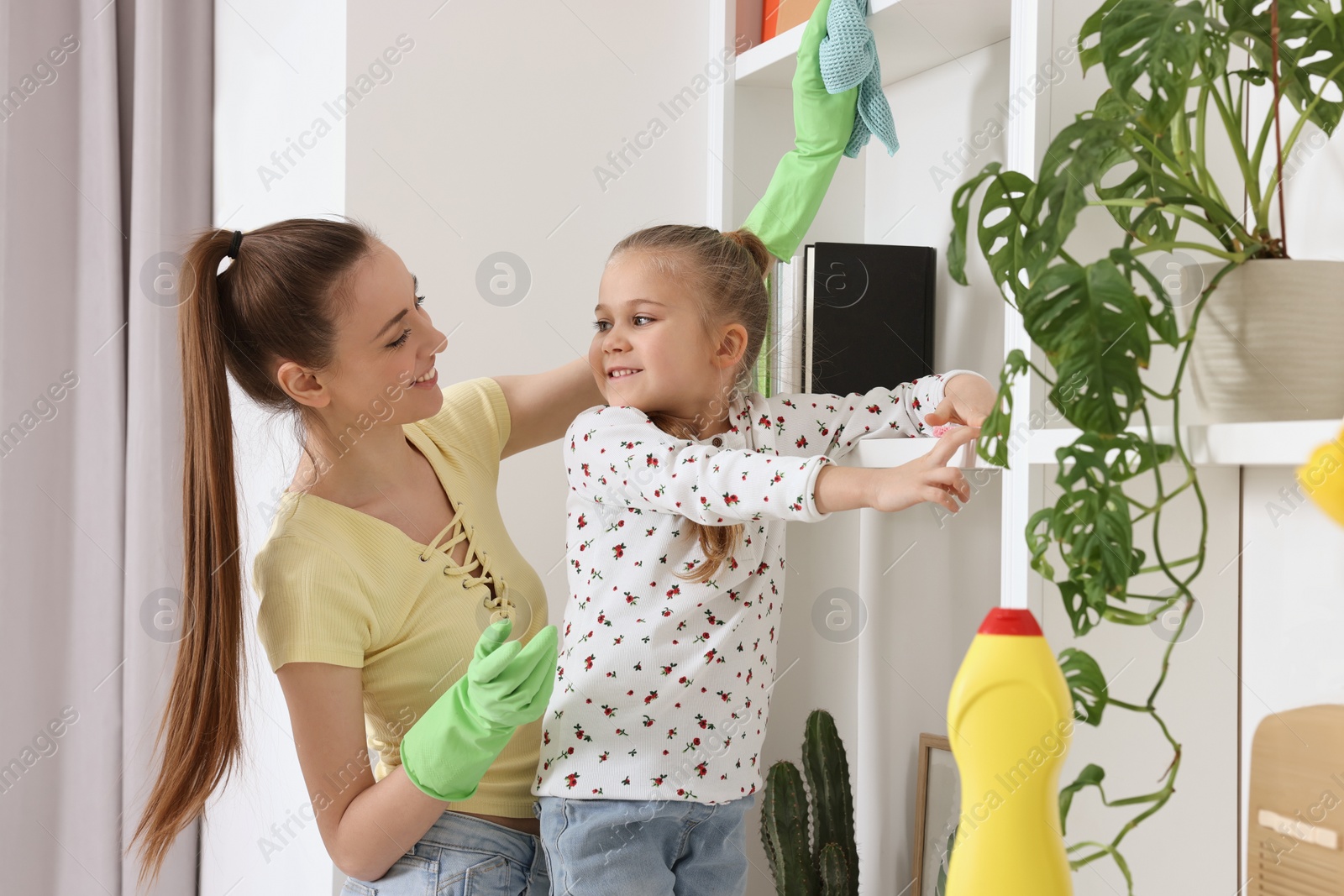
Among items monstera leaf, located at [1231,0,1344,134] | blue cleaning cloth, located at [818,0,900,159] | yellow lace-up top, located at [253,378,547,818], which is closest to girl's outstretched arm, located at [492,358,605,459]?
yellow lace-up top, located at [253,378,547,818]

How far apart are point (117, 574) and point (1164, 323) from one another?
1.72m

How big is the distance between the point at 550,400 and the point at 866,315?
0.39 meters

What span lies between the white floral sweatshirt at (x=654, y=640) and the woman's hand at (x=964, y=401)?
0.02 metres

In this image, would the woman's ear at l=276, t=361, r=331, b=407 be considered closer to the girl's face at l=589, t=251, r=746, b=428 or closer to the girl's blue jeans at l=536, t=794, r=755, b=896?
the girl's face at l=589, t=251, r=746, b=428

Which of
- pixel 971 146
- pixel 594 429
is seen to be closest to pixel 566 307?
pixel 594 429

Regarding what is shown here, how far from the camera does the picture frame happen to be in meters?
1.19

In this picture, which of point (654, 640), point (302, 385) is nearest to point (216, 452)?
point (302, 385)

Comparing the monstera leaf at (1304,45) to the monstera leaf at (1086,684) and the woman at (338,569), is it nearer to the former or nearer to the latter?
the monstera leaf at (1086,684)

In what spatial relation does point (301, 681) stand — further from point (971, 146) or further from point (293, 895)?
point (971, 146)

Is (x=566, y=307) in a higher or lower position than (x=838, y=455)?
higher

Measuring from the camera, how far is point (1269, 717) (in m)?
0.84

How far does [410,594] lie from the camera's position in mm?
1130

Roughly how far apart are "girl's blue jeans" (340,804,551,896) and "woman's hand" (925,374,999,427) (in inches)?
24.4

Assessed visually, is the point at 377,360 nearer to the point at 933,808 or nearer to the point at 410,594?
the point at 410,594
